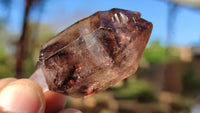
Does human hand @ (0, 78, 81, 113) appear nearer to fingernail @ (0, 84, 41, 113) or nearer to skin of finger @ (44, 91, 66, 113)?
fingernail @ (0, 84, 41, 113)

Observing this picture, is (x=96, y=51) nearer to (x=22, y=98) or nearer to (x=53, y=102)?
(x=22, y=98)

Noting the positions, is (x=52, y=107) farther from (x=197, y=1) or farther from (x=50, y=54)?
(x=197, y=1)

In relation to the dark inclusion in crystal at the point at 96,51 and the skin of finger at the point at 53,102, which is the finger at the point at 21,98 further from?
the skin of finger at the point at 53,102

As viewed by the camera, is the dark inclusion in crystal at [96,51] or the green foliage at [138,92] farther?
the green foliage at [138,92]

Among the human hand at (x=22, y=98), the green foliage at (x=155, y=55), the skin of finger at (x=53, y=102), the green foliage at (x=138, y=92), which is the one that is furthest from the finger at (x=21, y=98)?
the green foliage at (x=155, y=55)

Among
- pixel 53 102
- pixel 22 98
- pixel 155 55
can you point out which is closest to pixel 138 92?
pixel 155 55

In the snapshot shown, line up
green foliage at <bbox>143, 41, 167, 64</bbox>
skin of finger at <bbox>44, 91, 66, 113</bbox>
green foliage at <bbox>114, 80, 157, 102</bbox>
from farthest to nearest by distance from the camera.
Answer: green foliage at <bbox>143, 41, 167, 64</bbox>, green foliage at <bbox>114, 80, 157, 102</bbox>, skin of finger at <bbox>44, 91, 66, 113</bbox>

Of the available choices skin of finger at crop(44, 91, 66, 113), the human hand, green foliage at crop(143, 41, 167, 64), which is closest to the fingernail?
the human hand
